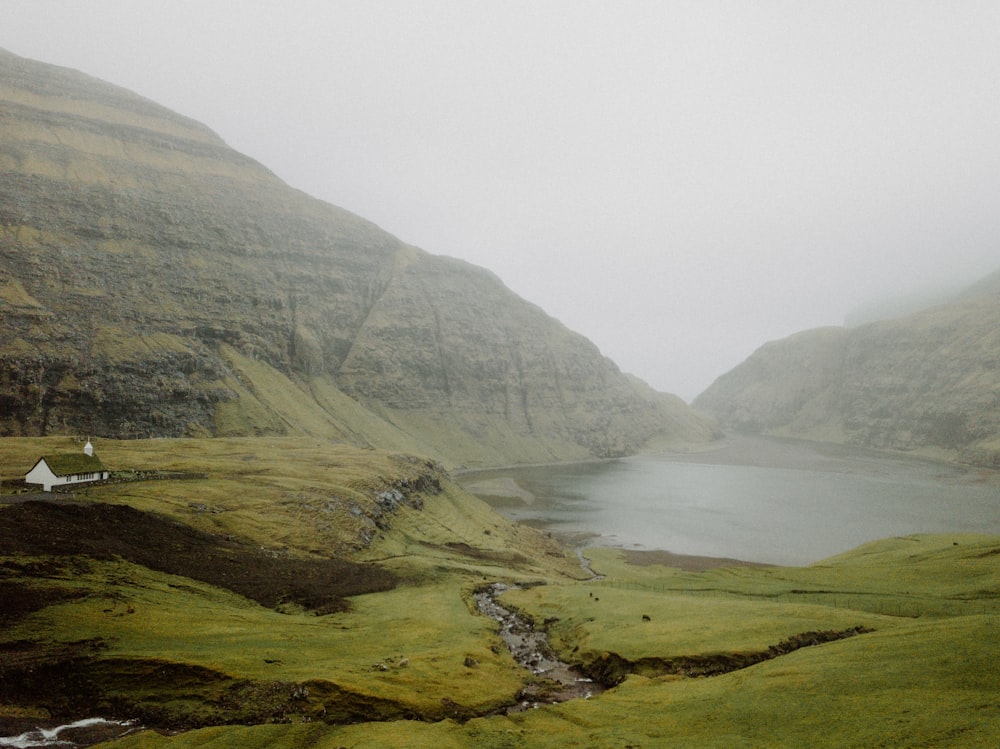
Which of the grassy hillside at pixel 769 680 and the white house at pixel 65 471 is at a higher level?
the white house at pixel 65 471

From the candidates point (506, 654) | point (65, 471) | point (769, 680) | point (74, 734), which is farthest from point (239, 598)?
point (769, 680)

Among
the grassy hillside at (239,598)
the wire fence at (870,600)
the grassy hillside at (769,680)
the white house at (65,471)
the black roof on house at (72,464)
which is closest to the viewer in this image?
the grassy hillside at (769,680)

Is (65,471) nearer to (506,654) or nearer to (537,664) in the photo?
(506,654)

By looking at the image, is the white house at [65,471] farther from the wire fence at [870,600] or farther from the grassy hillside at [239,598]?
the wire fence at [870,600]

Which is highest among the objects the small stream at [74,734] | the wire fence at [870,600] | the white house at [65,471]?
the white house at [65,471]

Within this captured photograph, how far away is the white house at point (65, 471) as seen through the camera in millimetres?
65625

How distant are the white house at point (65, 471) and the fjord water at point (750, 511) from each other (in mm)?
85035

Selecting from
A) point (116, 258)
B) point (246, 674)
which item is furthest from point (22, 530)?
point (116, 258)

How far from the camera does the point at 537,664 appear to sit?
4338 centimetres

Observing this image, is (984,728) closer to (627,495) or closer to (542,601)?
(542,601)

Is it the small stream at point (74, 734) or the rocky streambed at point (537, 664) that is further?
the rocky streambed at point (537, 664)

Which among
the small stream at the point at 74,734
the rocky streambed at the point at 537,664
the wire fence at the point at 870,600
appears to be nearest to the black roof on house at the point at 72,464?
the rocky streambed at the point at 537,664

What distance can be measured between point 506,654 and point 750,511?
122 meters

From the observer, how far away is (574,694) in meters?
37.0
